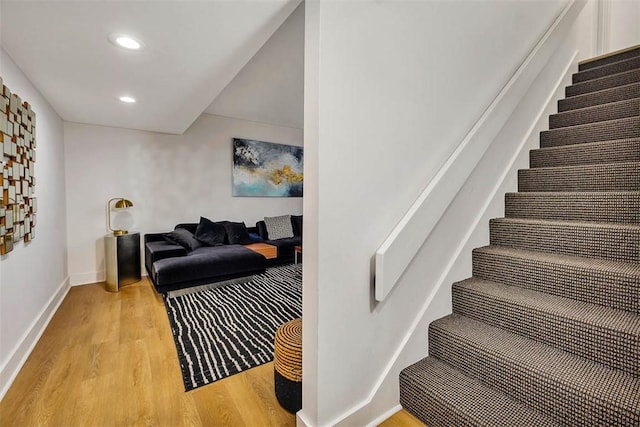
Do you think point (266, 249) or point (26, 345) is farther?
point (266, 249)

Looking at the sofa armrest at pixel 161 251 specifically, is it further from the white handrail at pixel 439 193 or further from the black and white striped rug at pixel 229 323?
the white handrail at pixel 439 193

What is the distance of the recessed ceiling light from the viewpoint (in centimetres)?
166

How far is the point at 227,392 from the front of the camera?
1662 millimetres

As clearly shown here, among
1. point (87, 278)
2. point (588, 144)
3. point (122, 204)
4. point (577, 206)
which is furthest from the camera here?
point (87, 278)

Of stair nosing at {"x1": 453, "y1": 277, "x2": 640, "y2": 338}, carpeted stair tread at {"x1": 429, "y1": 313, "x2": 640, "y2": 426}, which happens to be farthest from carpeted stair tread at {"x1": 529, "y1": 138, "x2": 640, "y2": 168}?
carpeted stair tread at {"x1": 429, "y1": 313, "x2": 640, "y2": 426}

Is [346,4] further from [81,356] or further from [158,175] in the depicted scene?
[158,175]

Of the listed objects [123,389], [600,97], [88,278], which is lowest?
[123,389]

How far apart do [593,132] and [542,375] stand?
70.2 inches

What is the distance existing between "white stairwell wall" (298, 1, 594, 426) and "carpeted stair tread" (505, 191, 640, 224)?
0.27 m

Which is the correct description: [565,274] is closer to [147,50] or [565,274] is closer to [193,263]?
[147,50]

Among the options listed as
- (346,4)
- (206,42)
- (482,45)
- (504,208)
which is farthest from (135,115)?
(504,208)

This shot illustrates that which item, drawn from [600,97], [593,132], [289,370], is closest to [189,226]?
[289,370]

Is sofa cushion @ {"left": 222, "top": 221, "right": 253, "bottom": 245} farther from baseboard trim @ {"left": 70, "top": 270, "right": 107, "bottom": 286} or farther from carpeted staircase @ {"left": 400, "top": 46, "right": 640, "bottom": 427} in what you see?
carpeted staircase @ {"left": 400, "top": 46, "right": 640, "bottom": 427}

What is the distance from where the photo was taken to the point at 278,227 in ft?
16.5
